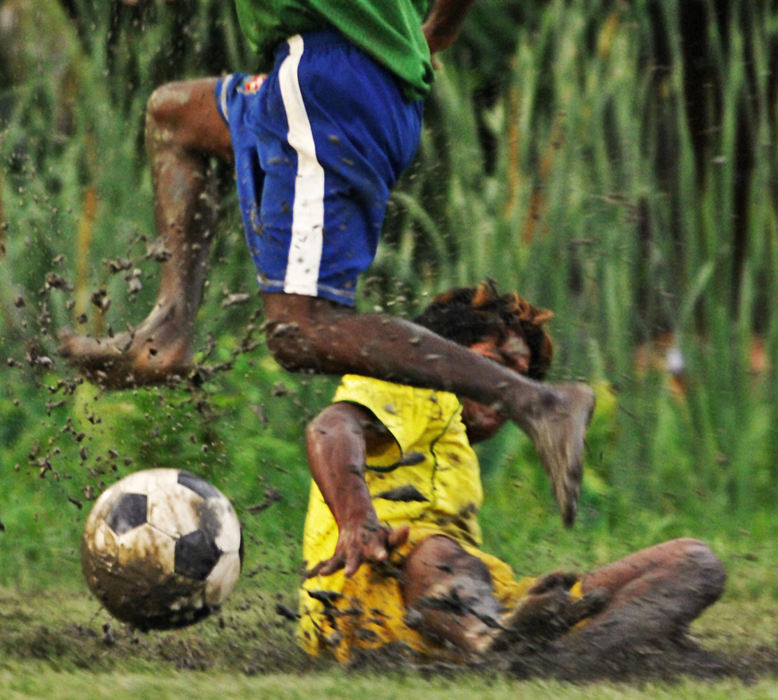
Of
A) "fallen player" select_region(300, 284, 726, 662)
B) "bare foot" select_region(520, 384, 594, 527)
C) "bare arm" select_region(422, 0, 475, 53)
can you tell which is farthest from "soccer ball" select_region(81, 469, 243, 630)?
"bare arm" select_region(422, 0, 475, 53)

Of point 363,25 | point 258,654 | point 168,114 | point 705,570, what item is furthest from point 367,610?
point 168,114

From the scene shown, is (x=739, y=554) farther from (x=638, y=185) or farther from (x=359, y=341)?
(x=359, y=341)

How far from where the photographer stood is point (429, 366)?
120 inches

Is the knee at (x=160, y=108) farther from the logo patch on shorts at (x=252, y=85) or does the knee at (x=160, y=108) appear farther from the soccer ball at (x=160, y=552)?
the soccer ball at (x=160, y=552)

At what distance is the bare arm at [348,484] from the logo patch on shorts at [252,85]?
84cm

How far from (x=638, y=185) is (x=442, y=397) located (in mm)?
2015

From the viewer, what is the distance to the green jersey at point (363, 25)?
321cm

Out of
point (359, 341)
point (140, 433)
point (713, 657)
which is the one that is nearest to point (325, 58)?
point (359, 341)

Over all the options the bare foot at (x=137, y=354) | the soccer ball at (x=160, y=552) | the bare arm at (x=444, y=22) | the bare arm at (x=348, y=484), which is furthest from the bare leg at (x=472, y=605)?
the bare arm at (x=444, y=22)

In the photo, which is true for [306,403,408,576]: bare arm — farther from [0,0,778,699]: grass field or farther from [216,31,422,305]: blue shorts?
[0,0,778,699]: grass field

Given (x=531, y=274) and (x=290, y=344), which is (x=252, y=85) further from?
(x=531, y=274)

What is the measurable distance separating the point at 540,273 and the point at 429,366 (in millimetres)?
2065

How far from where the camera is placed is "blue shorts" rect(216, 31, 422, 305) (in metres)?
3.16

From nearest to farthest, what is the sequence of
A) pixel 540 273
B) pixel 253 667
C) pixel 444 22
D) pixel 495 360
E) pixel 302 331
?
pixel 253 667 < pixel 302 331 < pixel 495 360 < pixel 444 22 < pixel 540 273
